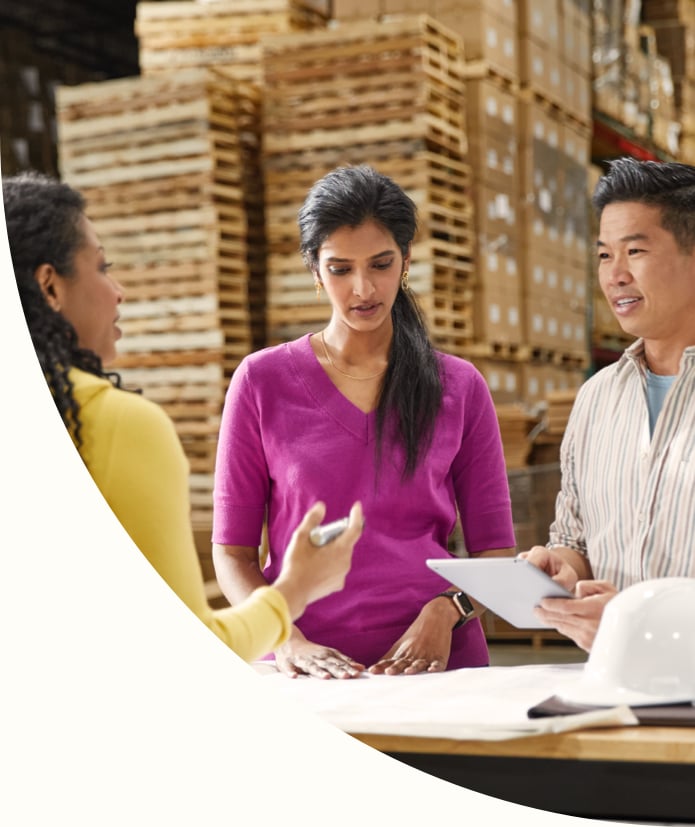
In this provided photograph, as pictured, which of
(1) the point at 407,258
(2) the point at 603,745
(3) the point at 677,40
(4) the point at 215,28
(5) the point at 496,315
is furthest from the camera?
(4) the point at 215,28

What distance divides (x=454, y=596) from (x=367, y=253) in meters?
0.40

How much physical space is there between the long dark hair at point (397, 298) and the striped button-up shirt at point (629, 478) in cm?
16

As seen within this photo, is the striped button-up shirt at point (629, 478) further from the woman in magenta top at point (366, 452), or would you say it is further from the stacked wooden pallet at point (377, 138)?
the stacked wooden pallet at point (377, 138)

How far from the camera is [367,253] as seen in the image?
1178mm

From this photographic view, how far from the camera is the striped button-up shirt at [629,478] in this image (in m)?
1.15

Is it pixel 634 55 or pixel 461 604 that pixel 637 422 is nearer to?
pixel 461 604

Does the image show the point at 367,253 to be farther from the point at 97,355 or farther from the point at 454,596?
the point at 454,596

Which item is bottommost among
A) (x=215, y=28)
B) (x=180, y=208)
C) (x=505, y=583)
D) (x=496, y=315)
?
(x=505, y=583)

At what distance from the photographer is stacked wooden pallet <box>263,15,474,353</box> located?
1.39 meters

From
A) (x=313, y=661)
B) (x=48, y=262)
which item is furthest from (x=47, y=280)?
(x=313, y=661)

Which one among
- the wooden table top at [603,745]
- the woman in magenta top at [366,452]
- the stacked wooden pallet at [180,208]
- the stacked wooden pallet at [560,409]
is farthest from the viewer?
the stacked wooden pallet at [180,208]

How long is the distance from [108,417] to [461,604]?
0.45 meters

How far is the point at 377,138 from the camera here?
5.12 feet

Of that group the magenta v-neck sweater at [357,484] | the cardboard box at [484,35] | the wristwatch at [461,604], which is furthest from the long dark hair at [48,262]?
the cardboard box at [484,35]
